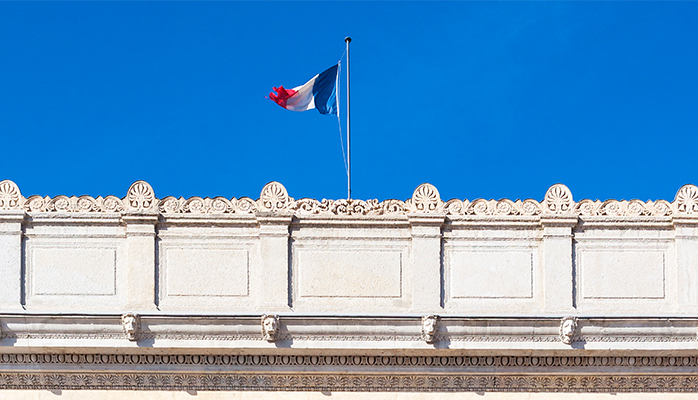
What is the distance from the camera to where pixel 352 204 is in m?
21.2

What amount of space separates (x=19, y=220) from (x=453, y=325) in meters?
7.76

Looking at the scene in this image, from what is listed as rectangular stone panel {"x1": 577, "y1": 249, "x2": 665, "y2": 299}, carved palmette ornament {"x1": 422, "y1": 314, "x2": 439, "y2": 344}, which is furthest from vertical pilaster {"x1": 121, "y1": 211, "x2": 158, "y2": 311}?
rectangular stone panel {"x1": 577, "y1": 249, "x2": 665, "y2": 299}

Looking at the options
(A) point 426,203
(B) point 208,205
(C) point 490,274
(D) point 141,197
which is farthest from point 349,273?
(D) point 141,197

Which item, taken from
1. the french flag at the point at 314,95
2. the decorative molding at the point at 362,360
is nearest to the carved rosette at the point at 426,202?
the decorative molding at the point at 362,360

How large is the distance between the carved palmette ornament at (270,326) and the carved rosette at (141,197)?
2.99 m

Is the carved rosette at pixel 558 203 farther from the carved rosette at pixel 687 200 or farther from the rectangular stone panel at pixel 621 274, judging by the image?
the carved rosette at pixel 687 200

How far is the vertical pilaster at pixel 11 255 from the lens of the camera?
20.7m

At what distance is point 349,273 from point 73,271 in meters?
4.84

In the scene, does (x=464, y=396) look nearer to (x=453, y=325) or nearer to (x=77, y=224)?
(x=453, y=325)

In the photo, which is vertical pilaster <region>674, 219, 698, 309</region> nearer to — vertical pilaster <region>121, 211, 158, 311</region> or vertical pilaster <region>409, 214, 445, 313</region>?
vertical pilaster <region>409, 214, 445, 313</region>

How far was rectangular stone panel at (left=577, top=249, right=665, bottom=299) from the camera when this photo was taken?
828 inches

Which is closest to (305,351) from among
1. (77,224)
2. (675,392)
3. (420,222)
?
(420,222)

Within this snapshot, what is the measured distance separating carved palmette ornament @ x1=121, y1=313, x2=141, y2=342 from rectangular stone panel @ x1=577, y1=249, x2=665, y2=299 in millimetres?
7738

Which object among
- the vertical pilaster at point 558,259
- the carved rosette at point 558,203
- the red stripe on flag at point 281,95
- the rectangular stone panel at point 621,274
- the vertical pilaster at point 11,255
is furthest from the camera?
the red stripe on flag at point 281,95
